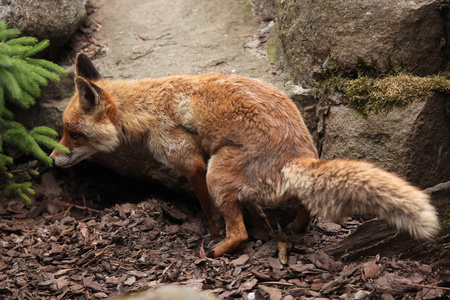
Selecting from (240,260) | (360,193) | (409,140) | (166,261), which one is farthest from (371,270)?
(166,261)

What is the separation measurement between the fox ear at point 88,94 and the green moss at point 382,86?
3101mm

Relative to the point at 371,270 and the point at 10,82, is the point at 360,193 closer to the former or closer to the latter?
the point at 371,270

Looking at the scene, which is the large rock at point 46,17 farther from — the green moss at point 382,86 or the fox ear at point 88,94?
the green moss at point 382,86

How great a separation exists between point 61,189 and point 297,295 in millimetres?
5432

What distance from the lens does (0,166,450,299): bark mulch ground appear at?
434cm

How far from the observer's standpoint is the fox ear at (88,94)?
5512mm

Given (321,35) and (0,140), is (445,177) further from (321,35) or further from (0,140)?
(0,140)

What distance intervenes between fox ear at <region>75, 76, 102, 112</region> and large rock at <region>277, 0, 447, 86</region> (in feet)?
9.89

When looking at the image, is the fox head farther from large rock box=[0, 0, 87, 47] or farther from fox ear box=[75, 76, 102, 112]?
large rock box=[0, 0, 87, 47]

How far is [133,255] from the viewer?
5.65 metres

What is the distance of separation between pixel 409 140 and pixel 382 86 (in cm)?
76

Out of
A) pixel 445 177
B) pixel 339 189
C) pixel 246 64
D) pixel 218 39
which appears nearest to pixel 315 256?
pixel 339 189

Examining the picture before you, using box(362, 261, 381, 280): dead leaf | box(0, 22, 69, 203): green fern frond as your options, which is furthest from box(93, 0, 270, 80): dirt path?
box(362, 261, 381, 280): dead leaf

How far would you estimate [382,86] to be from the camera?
5.47m
